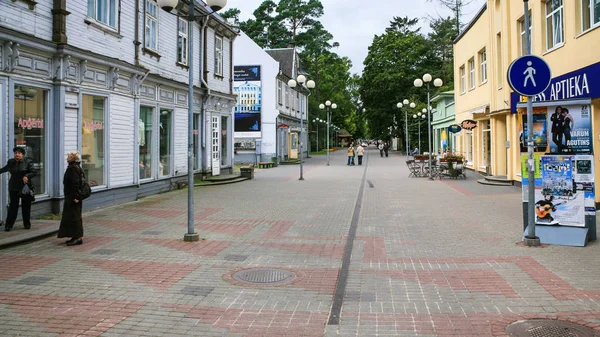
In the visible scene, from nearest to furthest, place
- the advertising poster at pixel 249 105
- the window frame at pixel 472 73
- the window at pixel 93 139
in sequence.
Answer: the window at pixel 93 139 → the window frame at pixel 472 73 → the advertising poster at pixel 249 105

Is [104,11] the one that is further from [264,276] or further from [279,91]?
[279,91]

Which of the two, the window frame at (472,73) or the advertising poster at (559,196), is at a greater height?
the window frame at (472,73)

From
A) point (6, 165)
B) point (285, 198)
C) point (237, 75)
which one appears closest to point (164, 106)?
point (285, 198)

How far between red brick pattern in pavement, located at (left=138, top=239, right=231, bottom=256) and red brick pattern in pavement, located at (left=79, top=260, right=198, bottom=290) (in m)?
0.90

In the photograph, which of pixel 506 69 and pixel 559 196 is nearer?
pixel 559 196

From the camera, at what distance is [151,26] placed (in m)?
16.7

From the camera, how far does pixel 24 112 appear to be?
10750 mm

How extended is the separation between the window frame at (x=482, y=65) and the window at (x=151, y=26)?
16.0 meters

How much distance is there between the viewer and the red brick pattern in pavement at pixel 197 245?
326 inches

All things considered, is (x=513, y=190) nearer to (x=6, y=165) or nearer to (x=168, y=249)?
(x=168, y=249)

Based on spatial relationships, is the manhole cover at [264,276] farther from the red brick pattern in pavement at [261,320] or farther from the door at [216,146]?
the door at [216,146]

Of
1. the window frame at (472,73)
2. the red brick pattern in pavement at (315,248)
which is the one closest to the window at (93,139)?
the red brick pattern in pavement at (315,248)

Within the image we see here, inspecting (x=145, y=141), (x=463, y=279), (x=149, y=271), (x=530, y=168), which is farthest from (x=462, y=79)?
(x=149, y=271)

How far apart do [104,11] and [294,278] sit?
10.6 meters
